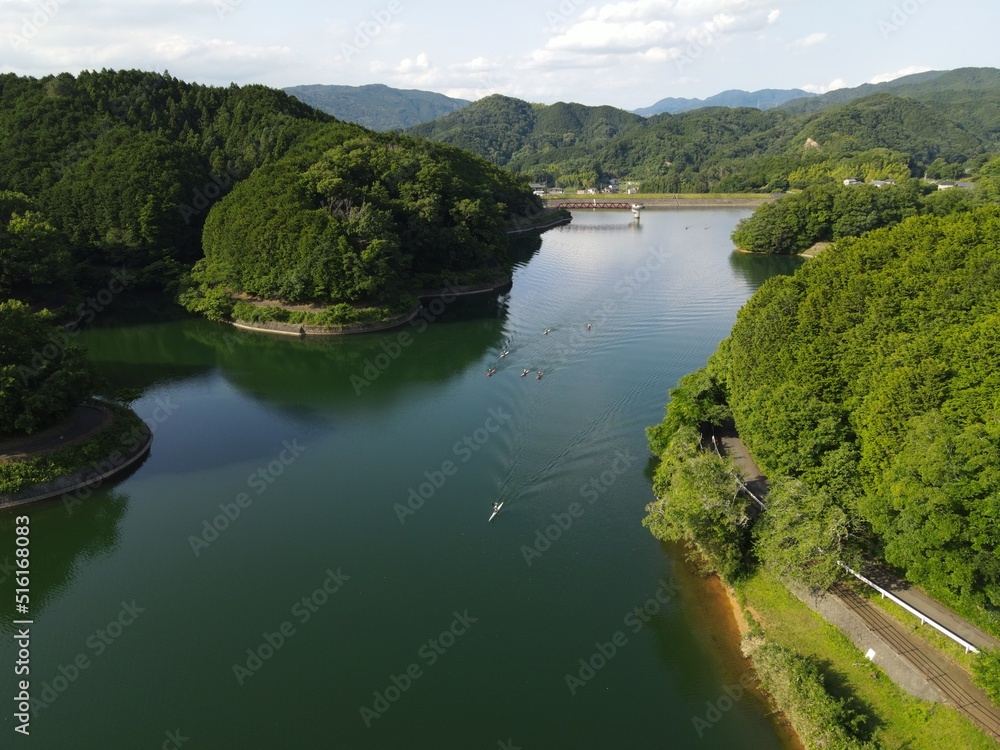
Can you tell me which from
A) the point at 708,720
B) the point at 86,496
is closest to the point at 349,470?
the point at 86,496

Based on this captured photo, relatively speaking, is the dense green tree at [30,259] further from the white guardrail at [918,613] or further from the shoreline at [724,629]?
the white guardrail at [918,613]

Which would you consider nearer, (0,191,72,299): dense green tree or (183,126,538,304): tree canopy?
(0,191,72,299): dense green tree

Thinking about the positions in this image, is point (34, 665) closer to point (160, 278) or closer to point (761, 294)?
point (761, 294)

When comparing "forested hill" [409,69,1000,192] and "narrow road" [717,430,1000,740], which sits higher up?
"forested hill" [409,69,1000,192]

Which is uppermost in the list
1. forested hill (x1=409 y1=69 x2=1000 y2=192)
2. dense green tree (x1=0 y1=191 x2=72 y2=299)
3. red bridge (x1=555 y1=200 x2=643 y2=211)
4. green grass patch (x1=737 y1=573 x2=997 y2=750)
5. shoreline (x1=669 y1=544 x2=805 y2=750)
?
forested hill (x1=409 y1=69 x2=1000 y2=192)

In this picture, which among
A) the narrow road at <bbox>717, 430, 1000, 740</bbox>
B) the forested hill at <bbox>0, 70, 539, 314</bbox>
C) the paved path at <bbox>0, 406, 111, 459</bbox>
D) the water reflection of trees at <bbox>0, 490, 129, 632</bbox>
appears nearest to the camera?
the narrow road at <bbox>717, 430, 1000, 740</bbox>

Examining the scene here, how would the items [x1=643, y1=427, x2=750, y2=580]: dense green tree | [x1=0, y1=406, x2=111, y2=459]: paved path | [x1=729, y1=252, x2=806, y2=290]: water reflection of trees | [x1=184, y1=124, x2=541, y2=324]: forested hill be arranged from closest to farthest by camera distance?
[x1=643, y1=427, x2=750, y2=580]: dense green tree
[x1=0, y1=406, x2=111, y2=459]: paved path
[x1=184, y1=124, x2=541, y2=324]: forested hill
[x1=729, y1=252, x2=806, y2=290]: water reflection of trees

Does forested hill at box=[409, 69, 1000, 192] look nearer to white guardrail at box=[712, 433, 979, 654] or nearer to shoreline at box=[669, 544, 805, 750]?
shoreline at box=[669, 544, 805, 750]

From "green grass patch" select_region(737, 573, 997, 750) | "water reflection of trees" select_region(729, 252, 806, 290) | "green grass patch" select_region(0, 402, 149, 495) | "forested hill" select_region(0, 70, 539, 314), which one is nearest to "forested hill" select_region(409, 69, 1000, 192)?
"water reflection of trees" select_region(729, 252, 806, 290)
